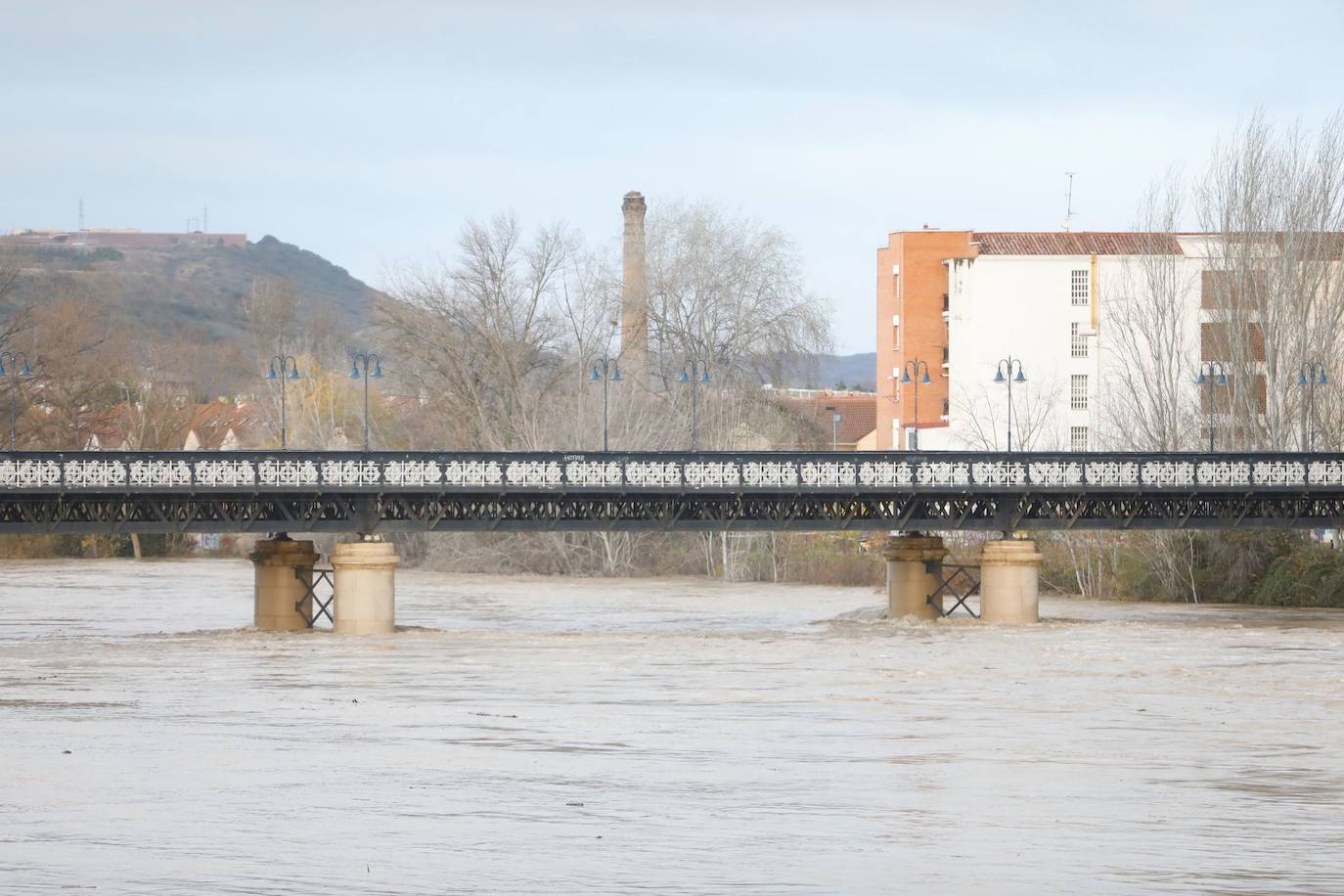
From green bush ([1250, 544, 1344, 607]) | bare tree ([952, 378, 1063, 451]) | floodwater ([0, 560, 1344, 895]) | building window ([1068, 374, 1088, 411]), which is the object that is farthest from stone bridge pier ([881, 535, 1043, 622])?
building window ([1068, 374, 1088, 411])

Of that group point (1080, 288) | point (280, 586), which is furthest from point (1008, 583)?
point (1080, 288)

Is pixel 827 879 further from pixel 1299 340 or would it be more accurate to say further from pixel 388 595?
pixel 1299 340

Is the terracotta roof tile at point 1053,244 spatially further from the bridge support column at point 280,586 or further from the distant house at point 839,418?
the bridge support column at point 280,586

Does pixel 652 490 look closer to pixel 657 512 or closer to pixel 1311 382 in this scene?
pixel 657 512

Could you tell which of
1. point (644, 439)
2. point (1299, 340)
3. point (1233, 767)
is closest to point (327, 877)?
point (1233, 767)

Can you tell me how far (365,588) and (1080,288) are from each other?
53.5 meters

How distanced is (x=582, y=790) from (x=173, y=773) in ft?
19.7

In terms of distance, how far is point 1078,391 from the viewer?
10412cm

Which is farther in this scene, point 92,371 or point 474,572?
point 92,371

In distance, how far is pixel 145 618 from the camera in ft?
224

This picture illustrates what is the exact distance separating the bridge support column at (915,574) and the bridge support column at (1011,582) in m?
3.56

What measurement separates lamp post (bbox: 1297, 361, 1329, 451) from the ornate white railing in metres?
9.23

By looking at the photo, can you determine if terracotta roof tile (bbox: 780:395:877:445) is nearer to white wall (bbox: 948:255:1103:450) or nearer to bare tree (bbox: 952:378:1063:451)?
white wall (bbox: 948:255:1103:450)

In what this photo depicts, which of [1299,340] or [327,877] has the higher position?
[1299,340]
